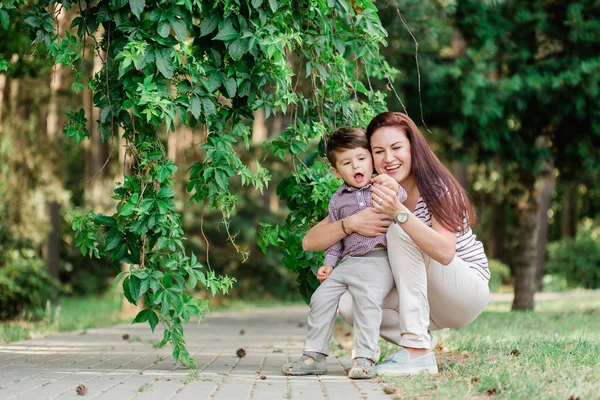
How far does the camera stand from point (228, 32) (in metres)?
4.98

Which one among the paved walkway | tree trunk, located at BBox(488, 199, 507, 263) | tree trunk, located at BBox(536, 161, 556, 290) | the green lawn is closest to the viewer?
the green lawn

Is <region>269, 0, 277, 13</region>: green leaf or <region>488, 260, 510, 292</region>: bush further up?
<region>269, 0, 277, 13</region>: green leaf

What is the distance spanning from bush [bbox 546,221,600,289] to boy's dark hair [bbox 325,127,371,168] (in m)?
18.6

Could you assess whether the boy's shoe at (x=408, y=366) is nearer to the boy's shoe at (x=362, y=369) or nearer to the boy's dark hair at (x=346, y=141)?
the boy's shoe at (x=362, y=369)

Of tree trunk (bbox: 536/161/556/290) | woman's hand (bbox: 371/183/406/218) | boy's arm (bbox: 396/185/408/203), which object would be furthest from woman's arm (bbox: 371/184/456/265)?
tree trunk (bbox: 536/161/556/290)

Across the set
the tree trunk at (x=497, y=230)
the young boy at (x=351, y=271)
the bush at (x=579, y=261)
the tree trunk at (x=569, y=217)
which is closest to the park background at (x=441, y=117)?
the young boy at (x=351, y=271)

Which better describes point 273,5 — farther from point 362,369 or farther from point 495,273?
point 495,273

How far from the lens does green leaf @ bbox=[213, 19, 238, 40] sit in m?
4.96

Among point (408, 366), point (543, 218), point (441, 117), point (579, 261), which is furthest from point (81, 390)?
point (579, 261)

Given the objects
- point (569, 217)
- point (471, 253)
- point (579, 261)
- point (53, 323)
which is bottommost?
point (53, 323)

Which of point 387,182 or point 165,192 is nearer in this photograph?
point 387,182

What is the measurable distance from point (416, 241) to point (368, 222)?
14.2 inches

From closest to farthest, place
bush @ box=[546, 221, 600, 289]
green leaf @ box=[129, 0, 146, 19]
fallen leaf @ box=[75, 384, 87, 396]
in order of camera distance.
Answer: fallen leaf @ box=[75, 384, 87, 396]
green leaf @ box=[129, 0, 146, 19]
bush @ box=[546, 221, 600, 289]

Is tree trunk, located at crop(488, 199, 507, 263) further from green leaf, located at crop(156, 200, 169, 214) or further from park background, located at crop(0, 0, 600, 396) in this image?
green leaf, located at crop(156, 200, 169, 214)
